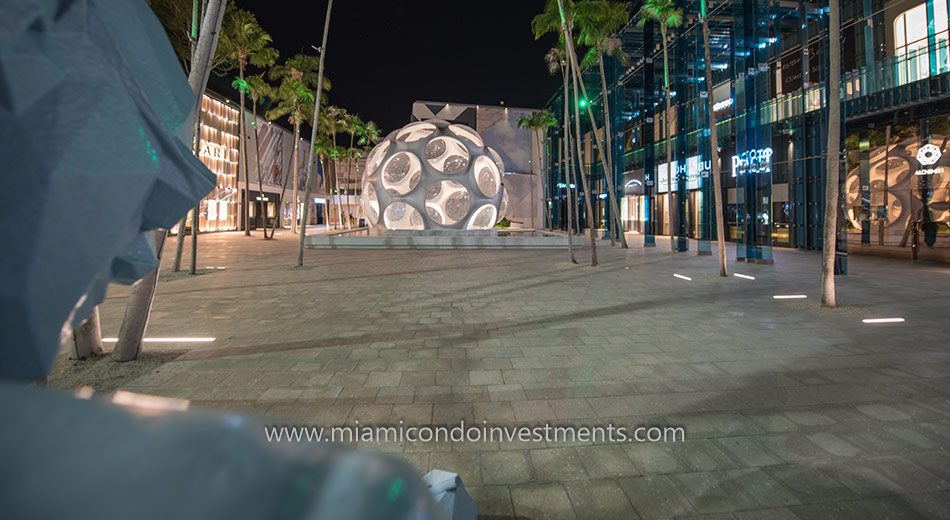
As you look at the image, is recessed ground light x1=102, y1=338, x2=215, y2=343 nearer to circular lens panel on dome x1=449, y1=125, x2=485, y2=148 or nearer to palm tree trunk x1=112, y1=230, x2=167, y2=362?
palm tree trunk x1=112, y1=230, x2=167, y2=362

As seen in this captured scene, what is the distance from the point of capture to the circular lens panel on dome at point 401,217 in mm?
25906

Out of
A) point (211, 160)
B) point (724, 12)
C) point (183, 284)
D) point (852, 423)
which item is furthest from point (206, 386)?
point (211, 160)

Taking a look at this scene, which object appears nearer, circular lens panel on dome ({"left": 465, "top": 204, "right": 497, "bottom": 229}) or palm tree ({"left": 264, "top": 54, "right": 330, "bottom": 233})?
circular lens panel on dome ({"left": 465, "top": 204, "right": 497, "bottom": 229})

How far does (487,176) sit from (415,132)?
14.2ft

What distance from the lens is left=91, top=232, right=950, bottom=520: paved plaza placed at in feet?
9.87

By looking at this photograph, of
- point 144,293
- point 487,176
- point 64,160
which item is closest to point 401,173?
point 487,176

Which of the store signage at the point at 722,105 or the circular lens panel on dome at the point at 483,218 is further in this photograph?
the store signage at the point at 722,105

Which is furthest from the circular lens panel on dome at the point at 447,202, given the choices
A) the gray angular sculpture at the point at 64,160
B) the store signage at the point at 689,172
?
the gray angular sculpture at the point at 64,160

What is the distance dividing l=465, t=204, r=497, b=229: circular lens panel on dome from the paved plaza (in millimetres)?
15438

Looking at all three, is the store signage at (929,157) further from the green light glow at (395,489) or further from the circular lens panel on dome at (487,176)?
the green light glow at (395,489)

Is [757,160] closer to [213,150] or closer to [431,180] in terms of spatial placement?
[431,180]

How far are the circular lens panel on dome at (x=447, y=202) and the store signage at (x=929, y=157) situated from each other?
17.7 meters

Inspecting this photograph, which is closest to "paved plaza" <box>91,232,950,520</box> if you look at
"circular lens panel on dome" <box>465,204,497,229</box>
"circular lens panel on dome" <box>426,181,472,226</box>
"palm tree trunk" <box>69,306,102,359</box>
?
"palm tree trunk" <box>69,306,102,359</box>

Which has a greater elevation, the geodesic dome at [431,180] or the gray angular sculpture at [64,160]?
the geodesic dome at [431,180]
